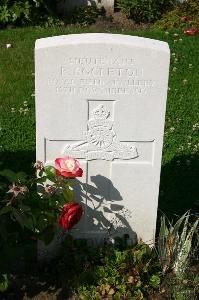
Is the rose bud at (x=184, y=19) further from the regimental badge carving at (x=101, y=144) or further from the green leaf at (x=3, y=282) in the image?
the green leaf at (x=3, y=282)

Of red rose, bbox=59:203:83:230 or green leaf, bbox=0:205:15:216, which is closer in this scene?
green leaf, bbox=0:205:15:216

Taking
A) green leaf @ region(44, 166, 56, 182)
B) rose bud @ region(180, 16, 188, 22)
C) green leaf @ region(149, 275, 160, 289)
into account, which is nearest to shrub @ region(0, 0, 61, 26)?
rose bud @ region(180, 16, 188, 22)

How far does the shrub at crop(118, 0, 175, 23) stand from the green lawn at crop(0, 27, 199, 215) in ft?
2.34

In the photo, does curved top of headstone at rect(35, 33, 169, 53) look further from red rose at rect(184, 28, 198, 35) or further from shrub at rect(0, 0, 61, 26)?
shrub at rect(0, 0, 61, 26)

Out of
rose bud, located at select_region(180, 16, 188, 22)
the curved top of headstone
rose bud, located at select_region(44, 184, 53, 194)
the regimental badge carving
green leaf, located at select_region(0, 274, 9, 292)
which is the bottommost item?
green leaf, located at select_region(0, 274, 9, 292)

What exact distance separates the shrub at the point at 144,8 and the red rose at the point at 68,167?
6114 mm

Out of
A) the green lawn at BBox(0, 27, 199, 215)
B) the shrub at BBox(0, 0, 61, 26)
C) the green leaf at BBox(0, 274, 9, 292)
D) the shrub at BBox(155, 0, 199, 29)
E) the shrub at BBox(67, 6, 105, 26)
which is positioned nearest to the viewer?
the green leaf at BBox(0, 274, 9, 292)

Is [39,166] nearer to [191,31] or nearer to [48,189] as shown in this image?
[48,189]

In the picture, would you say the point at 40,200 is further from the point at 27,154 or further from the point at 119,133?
the point at 27,154

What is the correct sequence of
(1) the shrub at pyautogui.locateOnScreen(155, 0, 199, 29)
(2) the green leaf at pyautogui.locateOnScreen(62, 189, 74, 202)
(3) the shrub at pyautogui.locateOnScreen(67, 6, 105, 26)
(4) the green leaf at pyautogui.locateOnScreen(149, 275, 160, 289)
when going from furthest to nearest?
(3) the shrub at pyautogui.locateOnScreen(67, 6, 105, 26), (1) the shrub at pyautogui.locateOnScreen(155, 0, 199, 29), (4) the green leaf at pyautogui.locateOnScreen(149, 275, 160, 289), (2) the green leaf at pyautogui.locateOnScreen(62, 189, 74, 202)

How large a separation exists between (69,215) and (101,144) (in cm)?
51

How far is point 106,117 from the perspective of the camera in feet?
12.1

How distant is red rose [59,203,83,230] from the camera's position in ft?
11.7

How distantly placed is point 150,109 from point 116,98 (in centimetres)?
22
